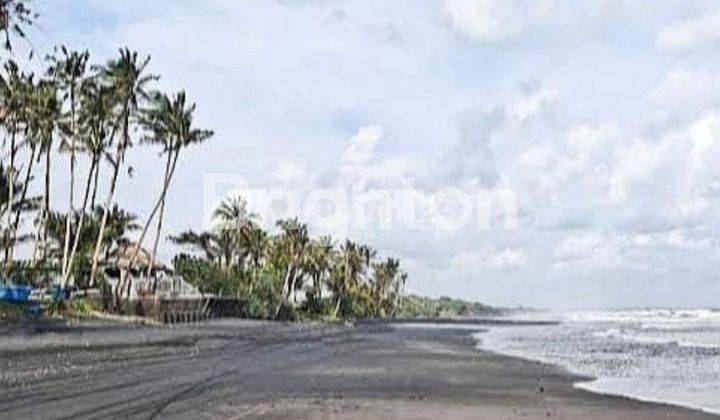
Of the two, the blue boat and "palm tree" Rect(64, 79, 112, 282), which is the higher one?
"palm tree" Rect(64, 79, 112, 282)

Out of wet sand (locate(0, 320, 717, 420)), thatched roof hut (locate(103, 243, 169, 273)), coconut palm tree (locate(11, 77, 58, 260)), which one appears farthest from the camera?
thatched roof hut (locate(103, 243, 169, 273))

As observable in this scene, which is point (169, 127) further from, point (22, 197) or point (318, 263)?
point (318, 263)

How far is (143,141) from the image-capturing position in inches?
2591

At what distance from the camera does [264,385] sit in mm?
20422

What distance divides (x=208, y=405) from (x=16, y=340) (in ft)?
53.9

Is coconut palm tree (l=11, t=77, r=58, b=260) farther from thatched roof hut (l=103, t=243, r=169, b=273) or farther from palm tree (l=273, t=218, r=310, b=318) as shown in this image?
palm tree (l=273, t=218, r=310, b=318)

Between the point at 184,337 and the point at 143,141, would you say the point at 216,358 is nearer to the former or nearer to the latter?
the point at 184,337

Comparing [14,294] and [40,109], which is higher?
[40,109]

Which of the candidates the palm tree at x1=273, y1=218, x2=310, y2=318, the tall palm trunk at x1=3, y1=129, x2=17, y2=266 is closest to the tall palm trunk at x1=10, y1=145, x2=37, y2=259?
the tall palm trunk at x1=3, y1=129, x2=17, y2=266

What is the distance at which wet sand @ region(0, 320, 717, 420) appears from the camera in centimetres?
1526

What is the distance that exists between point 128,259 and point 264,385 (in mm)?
51226

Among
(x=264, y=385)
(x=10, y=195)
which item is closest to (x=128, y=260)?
(x=10, y=195)

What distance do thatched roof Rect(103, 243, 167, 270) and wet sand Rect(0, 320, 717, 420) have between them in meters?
33.8

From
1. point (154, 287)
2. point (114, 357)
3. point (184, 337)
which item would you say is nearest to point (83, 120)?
point (154, 287)
